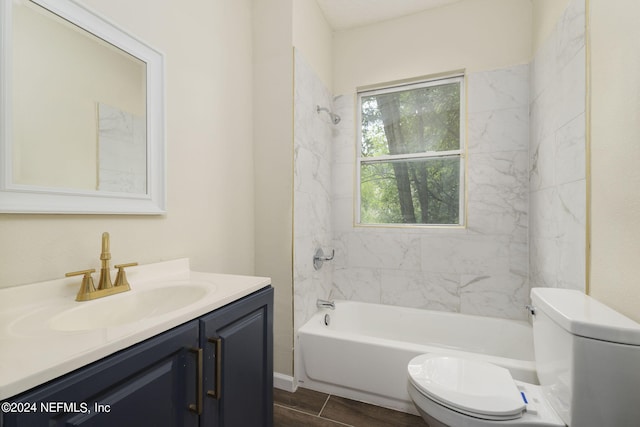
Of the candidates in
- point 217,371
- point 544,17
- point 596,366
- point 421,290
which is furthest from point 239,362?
point 544,17

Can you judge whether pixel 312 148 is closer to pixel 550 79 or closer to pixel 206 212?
pixel 206 212

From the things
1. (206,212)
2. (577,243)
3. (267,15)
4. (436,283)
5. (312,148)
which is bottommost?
(436,283)

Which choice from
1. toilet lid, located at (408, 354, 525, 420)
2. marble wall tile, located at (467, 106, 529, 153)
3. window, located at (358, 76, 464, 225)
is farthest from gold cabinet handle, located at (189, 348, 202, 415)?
marble wall tile, located at (467, 106, 529, 153)

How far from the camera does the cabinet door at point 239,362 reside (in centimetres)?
86

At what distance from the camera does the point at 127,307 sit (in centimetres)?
101

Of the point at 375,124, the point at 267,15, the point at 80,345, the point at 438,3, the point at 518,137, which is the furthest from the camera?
the point at 375,124

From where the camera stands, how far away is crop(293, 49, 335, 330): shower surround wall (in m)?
1.93

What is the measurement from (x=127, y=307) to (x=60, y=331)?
35 cm

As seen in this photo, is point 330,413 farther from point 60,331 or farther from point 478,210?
point 478,210

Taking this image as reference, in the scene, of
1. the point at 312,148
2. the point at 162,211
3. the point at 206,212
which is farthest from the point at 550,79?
the point at 162,211

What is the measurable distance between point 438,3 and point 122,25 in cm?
226

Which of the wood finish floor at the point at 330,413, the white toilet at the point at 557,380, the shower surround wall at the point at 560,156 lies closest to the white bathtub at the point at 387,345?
the wood finish floor at the point at 330,413

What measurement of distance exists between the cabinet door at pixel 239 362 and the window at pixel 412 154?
1632 mm

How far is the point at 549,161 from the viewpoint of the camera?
5.54ft
